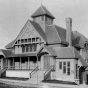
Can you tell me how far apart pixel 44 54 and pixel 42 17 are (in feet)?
33.4

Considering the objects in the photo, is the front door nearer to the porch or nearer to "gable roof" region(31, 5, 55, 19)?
the porch

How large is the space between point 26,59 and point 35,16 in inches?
400

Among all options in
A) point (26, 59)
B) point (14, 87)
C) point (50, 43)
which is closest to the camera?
point (14, 87)

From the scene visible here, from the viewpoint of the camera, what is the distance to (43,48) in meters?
34.9

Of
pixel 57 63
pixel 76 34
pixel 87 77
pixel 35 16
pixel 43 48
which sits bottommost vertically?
pixel 87 77

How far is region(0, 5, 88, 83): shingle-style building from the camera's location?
33.5m

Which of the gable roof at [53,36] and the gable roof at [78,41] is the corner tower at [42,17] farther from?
the gable roof at [78,41]

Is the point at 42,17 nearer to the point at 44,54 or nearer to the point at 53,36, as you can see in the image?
the point at 53,36

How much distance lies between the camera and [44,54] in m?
37.1

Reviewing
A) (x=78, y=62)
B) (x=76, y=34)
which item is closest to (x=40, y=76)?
(x=78, y=62)

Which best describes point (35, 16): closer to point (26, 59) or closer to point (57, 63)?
point (26, 59)

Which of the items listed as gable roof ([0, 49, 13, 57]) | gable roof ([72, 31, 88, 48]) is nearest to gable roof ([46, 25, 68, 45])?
gable roof ([72, 31, 88, 48])

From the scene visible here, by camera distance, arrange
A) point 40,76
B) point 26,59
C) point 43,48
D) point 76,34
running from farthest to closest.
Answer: point 76,34 → point 26,59 → point 43,48 → point 40,76

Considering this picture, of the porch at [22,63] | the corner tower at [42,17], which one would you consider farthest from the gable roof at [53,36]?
the porch at [22,63]
